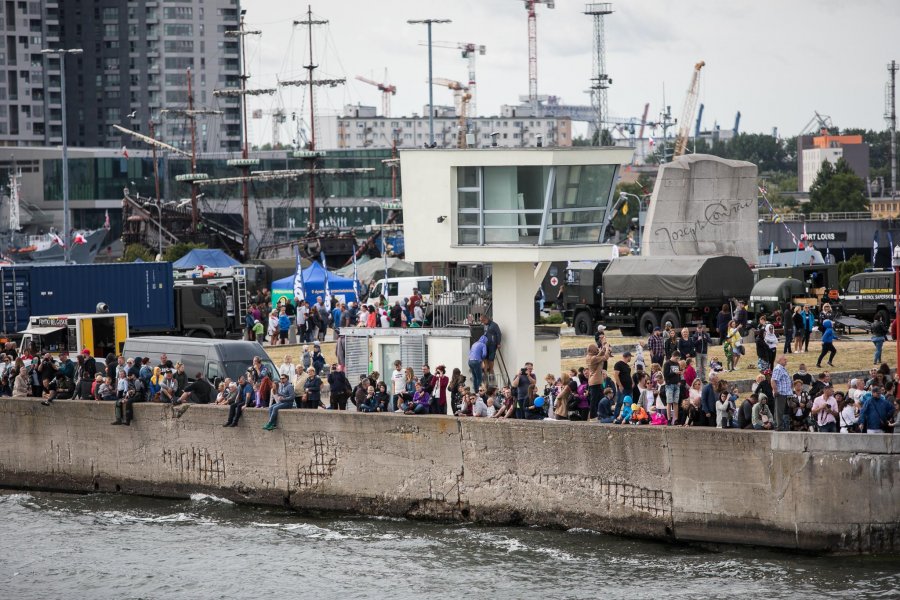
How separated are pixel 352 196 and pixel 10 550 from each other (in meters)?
105

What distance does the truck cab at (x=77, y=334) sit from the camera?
40625mm

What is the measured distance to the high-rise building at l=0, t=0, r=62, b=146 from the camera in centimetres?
16100

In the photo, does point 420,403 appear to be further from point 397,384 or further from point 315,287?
point 315,287

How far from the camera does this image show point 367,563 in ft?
82.6

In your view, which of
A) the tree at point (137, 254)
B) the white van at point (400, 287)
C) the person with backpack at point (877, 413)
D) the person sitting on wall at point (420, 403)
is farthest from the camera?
the tree at point (137, 254)

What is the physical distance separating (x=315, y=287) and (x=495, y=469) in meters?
30.9

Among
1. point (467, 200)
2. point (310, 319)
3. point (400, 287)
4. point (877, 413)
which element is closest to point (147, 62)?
point (400, 287)

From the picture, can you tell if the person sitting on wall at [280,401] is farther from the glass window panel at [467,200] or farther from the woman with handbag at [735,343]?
the woman with handbag at [735,343]

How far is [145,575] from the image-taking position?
25.2 metres

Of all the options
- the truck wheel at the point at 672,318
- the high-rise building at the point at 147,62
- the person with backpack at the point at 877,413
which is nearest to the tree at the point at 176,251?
the truck wheel at the point at 672,318

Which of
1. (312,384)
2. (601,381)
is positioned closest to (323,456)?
(312,384)
